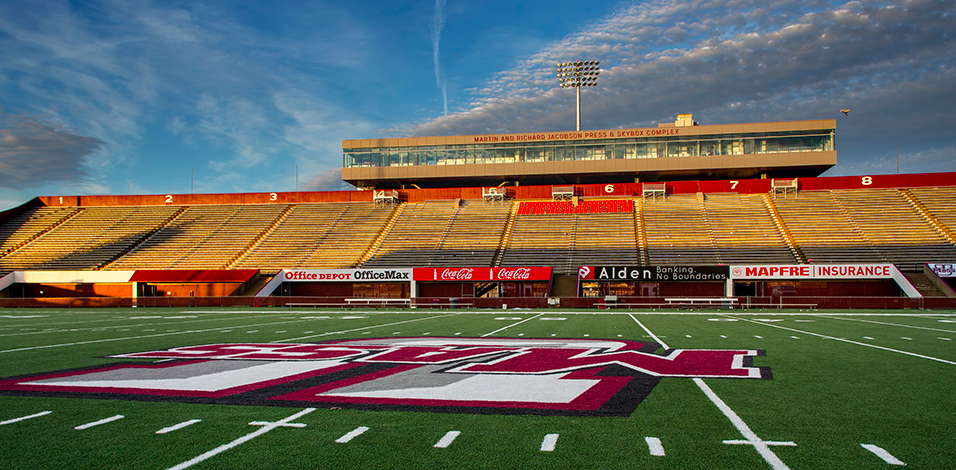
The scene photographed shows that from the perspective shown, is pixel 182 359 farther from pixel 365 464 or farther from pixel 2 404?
pixel 365 464

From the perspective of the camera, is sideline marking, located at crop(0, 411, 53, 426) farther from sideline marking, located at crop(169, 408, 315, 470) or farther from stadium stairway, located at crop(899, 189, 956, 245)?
stadium stairway, located at crop(899, 189, 956, 245)

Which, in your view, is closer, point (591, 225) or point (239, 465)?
point (239, 465)

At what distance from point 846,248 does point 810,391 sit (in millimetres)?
37601

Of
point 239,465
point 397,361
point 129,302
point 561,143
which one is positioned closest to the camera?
point 239,465

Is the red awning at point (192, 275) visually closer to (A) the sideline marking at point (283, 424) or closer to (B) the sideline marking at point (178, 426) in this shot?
(B) the sideline marking at point (178, 426)

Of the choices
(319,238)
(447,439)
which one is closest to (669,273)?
(319,238)

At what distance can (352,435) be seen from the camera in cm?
544

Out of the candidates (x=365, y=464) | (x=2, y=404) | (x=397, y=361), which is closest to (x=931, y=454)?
(x=365, y=464)

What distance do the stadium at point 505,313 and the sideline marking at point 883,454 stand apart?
3 cm

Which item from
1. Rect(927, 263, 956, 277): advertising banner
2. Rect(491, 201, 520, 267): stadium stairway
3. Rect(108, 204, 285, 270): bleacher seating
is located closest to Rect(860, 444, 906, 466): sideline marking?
Rect(491, 201, 520, 267): stadium stairway

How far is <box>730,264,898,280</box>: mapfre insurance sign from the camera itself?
3453 centimetres

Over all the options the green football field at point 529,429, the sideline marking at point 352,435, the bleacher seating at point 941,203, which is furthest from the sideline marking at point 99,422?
the bleacher seating at point 941,203

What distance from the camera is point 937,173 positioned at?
47094mm

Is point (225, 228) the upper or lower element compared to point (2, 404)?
upper
